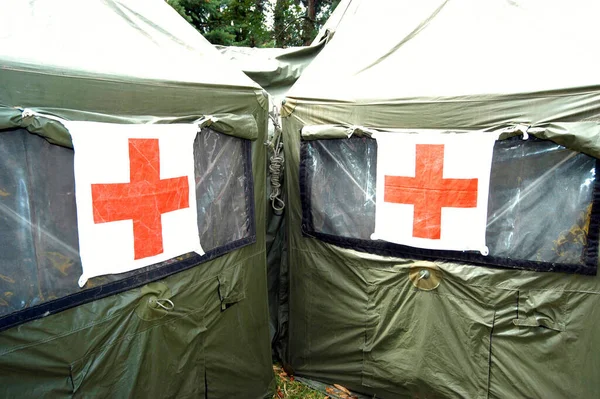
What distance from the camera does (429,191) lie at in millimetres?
2652

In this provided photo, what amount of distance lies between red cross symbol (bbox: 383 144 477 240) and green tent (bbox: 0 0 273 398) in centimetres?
93

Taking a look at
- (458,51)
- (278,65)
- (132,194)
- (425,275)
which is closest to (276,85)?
(278,65)

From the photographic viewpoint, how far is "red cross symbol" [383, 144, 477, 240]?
2574 mm

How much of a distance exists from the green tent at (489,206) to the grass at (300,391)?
0.08m

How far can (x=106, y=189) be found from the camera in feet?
6.46

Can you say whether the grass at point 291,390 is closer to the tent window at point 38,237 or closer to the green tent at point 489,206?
the green tent at point 489,206

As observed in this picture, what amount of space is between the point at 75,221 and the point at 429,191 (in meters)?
1.91

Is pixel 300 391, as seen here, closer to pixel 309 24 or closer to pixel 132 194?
pixel 132 194

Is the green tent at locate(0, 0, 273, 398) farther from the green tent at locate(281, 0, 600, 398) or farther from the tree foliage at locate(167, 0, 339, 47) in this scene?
the tree foliage at locate(167, 0, 339, 47)

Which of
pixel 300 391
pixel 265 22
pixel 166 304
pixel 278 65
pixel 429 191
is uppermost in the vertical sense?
pixel 265 22

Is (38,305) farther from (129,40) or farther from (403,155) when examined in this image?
(403,155)

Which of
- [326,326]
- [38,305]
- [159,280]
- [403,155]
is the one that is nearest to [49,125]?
[38,305]

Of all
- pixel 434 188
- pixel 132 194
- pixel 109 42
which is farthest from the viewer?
pixel 434 188

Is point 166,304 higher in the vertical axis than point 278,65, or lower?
lower
